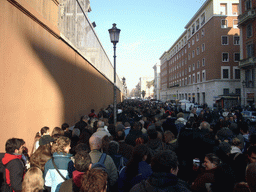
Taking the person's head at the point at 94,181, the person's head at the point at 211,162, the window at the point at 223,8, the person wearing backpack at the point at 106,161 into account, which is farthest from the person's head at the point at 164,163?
the window at the point at 223,8

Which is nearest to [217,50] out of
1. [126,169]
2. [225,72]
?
[225,72]

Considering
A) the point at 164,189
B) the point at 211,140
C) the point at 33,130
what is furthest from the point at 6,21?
the point at 211,140

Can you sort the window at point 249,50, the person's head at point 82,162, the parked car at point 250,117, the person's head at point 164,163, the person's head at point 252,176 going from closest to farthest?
the person's head at point 252,176, the person's head at point 164,163, the person's head at point 82,162, the parked car at point 250,117, the window at point 249,50

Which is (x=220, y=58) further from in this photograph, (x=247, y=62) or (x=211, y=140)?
(x=211, y=140)

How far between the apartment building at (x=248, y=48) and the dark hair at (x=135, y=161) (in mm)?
31748

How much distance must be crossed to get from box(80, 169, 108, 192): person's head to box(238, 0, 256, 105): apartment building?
107ft

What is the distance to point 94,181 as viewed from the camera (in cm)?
211

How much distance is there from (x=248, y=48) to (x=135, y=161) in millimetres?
35388

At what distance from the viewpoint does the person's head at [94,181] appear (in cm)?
209

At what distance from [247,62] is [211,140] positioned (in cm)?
3139

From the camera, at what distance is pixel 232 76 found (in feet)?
136

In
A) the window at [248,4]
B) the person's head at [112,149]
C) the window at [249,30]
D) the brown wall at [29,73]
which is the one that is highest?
the window at [248,4]

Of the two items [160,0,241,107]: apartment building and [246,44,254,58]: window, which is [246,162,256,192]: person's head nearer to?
[246,44,254,58]: window

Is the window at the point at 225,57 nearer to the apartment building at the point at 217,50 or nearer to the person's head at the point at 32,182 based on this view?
the apartment building at the point at 217,50
